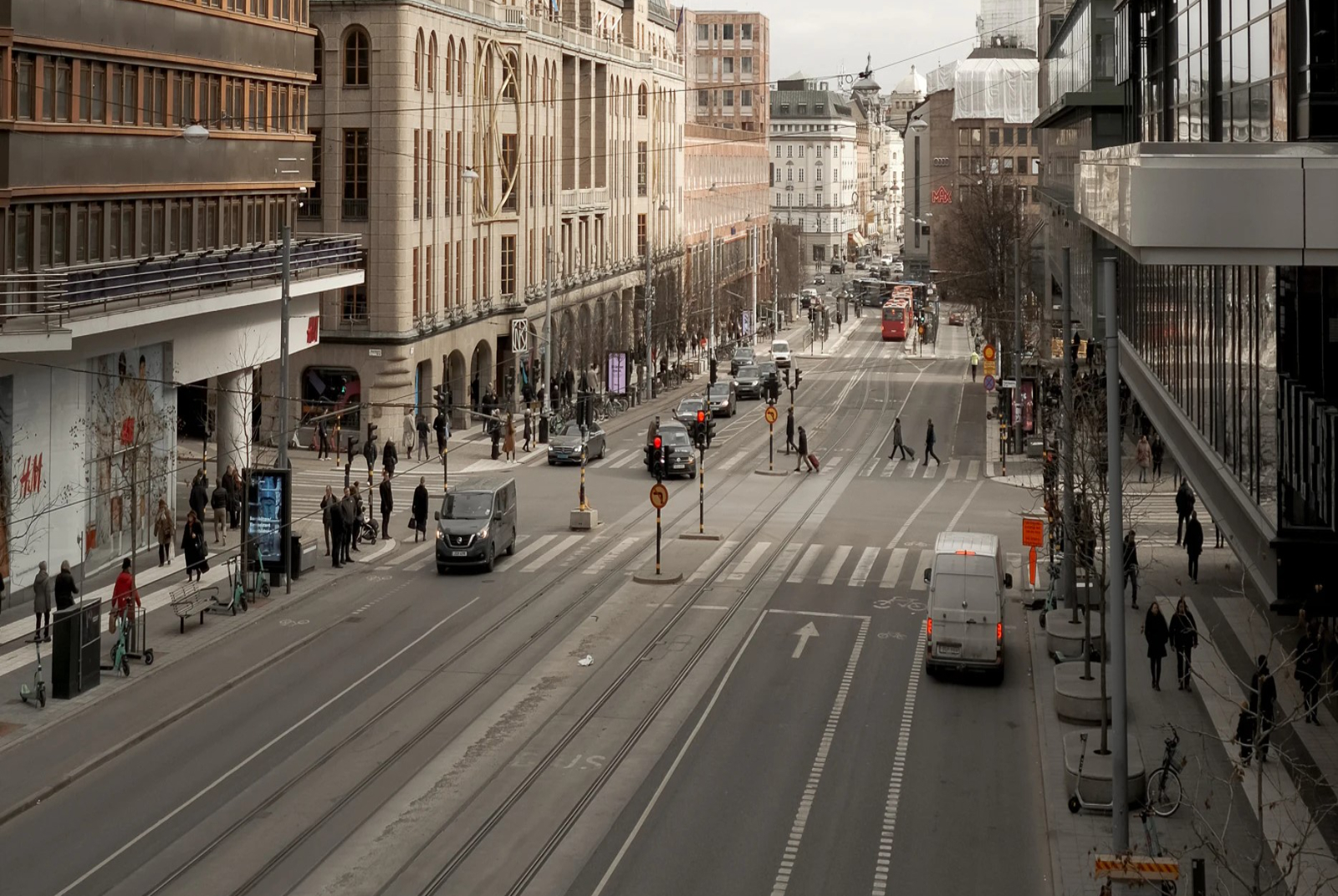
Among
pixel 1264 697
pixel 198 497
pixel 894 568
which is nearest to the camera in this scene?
pixel 1264 697

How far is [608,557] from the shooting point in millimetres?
42125

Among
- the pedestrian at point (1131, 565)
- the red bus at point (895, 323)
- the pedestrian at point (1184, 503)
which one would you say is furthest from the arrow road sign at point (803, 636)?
the red bus at point (895, 323)

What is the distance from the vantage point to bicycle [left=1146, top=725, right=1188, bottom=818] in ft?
72.5

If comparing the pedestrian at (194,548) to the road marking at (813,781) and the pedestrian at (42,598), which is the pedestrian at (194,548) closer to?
the pedestrian at (42,598)

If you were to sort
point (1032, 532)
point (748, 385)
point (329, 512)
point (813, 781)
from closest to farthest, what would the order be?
point (813, 781) → point (1032, 532) → point (329, 512) → point (748, 385)

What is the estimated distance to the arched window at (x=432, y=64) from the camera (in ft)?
220

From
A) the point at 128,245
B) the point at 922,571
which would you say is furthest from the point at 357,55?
the point at 922,571

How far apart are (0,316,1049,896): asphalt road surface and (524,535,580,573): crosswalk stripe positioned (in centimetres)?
16

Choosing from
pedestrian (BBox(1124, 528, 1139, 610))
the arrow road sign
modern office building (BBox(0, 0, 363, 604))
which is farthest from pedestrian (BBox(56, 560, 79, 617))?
pedestrian (BBox(1124, 528, 1139, 610))

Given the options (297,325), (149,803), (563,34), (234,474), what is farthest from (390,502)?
(563,34)

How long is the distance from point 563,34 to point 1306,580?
74.4 m

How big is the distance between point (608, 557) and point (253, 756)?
18.2 metres

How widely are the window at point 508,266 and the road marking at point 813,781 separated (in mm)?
48916

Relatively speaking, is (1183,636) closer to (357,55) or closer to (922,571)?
(922,571)
